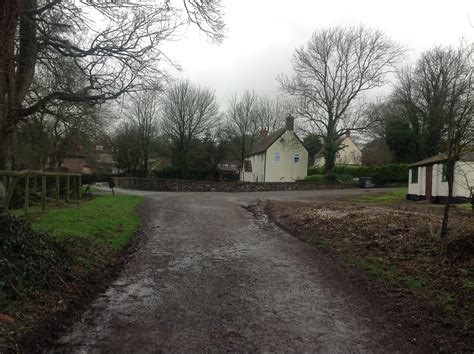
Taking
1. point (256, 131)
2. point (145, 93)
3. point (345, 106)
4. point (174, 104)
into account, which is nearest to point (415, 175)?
point (345, 106)

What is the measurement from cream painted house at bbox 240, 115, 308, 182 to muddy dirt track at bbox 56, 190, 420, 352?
42.2 metres

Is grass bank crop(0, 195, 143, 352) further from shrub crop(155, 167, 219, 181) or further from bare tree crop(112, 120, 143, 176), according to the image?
bare tree crop(112, 120, 143, 176)

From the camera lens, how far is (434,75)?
1697 inches

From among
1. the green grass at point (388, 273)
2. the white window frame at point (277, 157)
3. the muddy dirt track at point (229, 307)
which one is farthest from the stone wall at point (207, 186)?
the green grass at point (388, 273)

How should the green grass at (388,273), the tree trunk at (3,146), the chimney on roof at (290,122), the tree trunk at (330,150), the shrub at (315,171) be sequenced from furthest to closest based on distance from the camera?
the shrub at (315,171)
the chimney on roof at (290,122)
the tree trunk at (330,150)
the tree trunk at (3,146)
the green grass at (388,273)

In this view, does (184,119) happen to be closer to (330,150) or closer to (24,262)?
(330,150)

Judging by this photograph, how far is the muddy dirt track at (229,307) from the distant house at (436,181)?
1835 centimetres

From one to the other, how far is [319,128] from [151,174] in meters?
21.9

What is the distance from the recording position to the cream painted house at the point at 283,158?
51938mm

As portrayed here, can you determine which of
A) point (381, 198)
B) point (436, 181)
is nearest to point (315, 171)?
point (381, 198)

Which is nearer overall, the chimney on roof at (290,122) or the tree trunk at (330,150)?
the tree trunk at (330,150)

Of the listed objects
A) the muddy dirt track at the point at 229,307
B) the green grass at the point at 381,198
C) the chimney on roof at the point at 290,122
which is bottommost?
the muddy dirt track at the point at 229,307

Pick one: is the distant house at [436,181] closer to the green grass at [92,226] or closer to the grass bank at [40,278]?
the green grass at [92,226]

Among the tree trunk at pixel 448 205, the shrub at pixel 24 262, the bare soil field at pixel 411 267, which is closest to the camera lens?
the shrub at pixel 24 262
